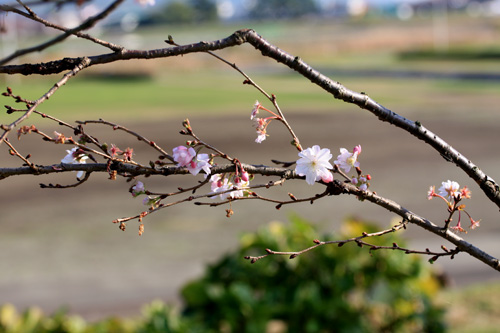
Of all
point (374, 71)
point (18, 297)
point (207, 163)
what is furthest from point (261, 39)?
point (374, 71)

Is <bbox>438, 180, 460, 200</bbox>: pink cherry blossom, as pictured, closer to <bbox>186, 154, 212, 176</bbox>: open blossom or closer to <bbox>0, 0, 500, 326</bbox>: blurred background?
<bbox>186, 154, 212, 176</bbox>: open blossom

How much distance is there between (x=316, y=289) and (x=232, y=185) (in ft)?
9.26

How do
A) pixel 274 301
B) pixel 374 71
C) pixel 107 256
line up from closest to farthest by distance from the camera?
pixel 274 301 → pixel 107 256 → pixel 374 71

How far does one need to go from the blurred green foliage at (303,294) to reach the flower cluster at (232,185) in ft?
8.00

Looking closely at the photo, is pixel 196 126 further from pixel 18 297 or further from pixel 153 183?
pixel 18 297

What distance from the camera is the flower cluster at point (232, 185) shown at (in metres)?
1.39

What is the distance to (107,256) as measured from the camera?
25.6ft

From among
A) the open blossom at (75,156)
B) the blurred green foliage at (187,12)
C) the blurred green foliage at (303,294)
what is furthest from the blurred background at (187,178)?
the blurred green foliage at (187,12)

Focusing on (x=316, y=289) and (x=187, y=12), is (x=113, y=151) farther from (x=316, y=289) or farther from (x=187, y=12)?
(x=187, y=12)

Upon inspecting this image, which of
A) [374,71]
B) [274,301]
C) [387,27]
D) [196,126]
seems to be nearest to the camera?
[274,301]

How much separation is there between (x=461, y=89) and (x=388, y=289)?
23755mm

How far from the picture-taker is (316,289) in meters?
4.15

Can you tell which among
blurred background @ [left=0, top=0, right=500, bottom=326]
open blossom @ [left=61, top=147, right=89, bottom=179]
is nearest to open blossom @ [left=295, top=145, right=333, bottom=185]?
open blossom @ [left=61, top=147, right=89, bottom=179]

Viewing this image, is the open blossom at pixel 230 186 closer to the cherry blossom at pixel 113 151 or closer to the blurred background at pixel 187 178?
the cherry blossom at pixel 113 151
